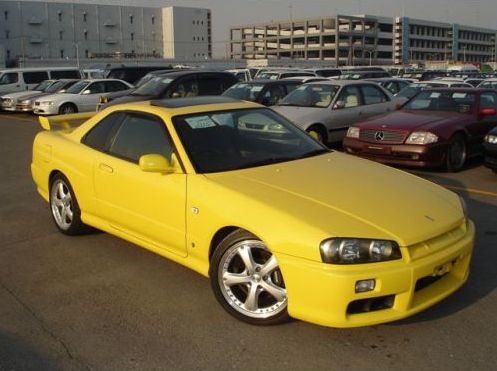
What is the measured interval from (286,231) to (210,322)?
83cm

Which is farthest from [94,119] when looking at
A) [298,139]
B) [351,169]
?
[351,169]

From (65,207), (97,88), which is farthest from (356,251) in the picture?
(97,88)

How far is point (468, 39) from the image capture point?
145875 mm

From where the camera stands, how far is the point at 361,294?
3.35 metres

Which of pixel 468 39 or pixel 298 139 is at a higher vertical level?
pixel 468 39

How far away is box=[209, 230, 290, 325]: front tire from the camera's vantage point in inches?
144

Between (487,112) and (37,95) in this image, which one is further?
(37,95)

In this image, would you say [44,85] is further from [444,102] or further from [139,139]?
[139,139]

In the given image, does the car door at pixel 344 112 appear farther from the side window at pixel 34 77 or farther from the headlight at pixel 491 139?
the side window at pixel 34 77

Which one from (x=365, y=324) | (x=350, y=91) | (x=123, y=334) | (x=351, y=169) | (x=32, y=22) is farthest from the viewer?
(x=32, y=22)

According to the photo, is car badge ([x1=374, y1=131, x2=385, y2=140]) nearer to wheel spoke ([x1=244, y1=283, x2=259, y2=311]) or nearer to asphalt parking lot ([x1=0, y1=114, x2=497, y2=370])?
asphalt parking lot ([x1=0, y1=114, x2=497, y2=370])

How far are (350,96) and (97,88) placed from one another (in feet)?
38.4

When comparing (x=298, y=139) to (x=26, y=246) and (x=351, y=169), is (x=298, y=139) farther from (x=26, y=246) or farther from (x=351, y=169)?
(x=26, y=246)

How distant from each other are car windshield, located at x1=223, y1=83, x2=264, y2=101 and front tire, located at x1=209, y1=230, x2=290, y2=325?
9.92 metres
